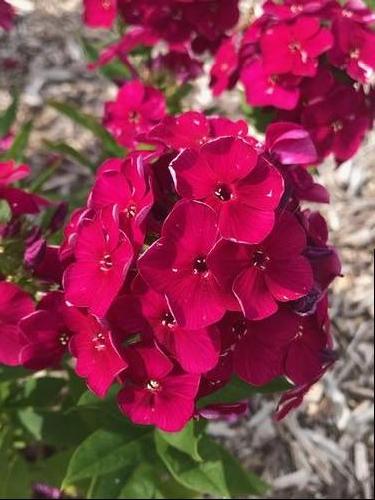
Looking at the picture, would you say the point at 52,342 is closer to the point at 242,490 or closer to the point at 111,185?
the point at 111,185

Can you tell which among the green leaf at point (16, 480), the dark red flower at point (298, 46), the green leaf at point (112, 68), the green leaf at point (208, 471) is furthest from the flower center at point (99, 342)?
the green leaf at point (112, 68)

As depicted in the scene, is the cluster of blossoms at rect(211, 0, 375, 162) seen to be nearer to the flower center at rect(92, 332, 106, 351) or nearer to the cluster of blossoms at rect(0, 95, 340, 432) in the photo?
the cluster of blossoms at rect(0, 95, 340, 432)

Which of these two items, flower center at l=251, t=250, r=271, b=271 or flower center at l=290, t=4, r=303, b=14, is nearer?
flower center at l=251, t=250, r=271, b=271

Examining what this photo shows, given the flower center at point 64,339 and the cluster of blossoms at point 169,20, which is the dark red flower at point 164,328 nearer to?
the flower center at point 64,339

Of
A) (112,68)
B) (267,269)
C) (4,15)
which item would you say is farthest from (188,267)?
(112,68)

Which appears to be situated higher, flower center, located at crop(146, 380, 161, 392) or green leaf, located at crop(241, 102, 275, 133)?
flower center, located at crop(146, 380, 161, 392)

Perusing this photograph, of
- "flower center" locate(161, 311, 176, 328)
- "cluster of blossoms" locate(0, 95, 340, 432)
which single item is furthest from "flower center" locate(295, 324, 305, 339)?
"flower center" locate(161, 311, 176, 328)
